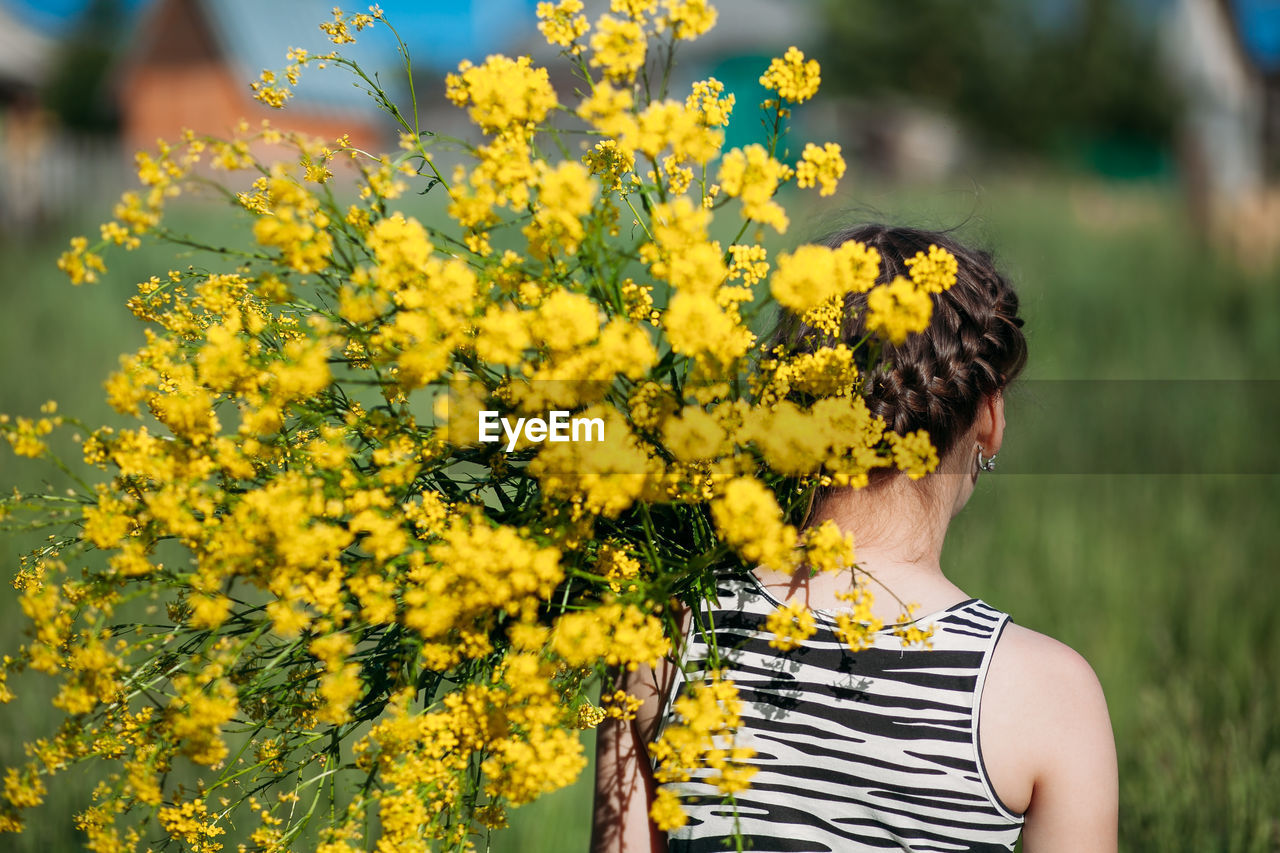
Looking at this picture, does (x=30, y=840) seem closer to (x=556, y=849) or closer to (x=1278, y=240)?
(x=556, y=849)

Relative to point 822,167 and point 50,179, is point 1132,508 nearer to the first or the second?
point 822,167

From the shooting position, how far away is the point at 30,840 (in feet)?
7.66

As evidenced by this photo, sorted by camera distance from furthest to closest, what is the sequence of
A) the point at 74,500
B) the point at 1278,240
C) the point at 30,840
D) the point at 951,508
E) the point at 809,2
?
the point at 809,2, the point at 1278,240, the point at 30,840, the point at 951,508, the point at 74,500

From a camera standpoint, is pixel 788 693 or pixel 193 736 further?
pixel 788 693

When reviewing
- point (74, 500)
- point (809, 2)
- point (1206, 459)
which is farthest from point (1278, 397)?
point (809, 2)

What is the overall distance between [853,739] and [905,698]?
0.29ft

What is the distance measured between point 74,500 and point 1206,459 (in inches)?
217

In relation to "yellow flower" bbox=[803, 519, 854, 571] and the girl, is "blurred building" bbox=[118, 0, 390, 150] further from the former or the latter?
"yellow flower" bbox=[803, 519, 854, 571]

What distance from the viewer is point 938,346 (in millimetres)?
1287

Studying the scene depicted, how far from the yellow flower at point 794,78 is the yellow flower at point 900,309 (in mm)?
303

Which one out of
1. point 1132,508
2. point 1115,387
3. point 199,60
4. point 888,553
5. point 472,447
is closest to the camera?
point 472,447

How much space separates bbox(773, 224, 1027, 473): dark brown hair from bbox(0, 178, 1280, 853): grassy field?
1.07 ft

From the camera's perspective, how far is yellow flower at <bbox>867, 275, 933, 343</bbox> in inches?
37.2

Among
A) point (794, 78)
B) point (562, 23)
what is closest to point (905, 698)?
point (794, 78)
